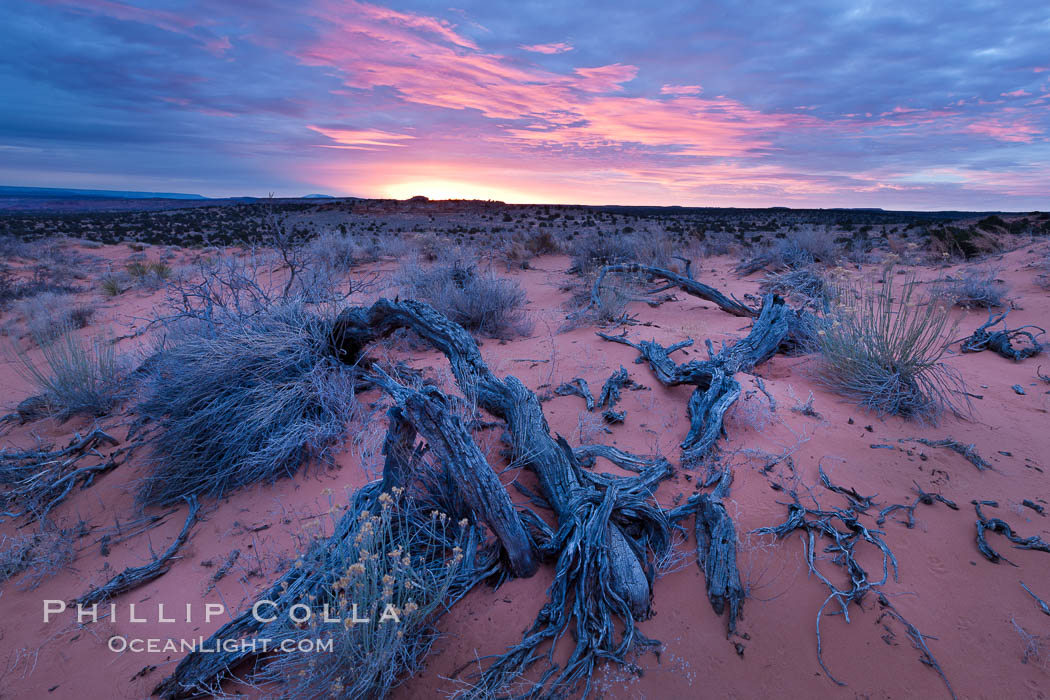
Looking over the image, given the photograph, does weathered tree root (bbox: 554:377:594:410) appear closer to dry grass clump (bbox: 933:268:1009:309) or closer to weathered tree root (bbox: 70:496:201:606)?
weathered tree root (bbox: 70:496:201:606)

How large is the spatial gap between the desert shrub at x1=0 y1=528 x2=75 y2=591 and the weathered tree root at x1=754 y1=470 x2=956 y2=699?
426cm

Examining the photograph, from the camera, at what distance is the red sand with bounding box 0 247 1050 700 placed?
2.19 metres

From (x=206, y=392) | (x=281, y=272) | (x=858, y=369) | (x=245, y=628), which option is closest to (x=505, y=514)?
(x=245, y=628)

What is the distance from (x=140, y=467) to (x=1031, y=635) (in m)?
5.61

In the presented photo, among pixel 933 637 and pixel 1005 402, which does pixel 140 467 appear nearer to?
pixel 933 637

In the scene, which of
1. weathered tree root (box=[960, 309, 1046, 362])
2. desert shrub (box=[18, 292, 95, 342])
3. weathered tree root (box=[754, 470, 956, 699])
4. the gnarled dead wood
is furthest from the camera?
desert shrub (box=[18, 292, 95, 342])

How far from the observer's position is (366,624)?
75.2 inches

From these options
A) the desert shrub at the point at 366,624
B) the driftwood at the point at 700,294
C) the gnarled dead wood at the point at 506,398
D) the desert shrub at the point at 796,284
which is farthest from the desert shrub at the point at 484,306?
the desert shrub at the point at 796,284

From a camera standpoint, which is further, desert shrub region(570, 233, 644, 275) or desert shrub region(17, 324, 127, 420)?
desert shrub region(570, 233, 644, 275)

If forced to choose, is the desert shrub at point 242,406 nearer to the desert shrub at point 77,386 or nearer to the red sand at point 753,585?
the red sand at point 753,585

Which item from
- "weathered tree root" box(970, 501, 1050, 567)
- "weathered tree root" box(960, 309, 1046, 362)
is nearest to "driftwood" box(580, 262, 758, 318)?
"weathered tree root" box(960, 309, 1046, 362)

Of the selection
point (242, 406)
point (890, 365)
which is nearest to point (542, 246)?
point (890, 365)

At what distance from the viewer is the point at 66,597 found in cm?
274

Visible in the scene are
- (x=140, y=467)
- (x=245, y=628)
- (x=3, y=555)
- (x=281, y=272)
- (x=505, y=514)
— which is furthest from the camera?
(x=281, y=272)
